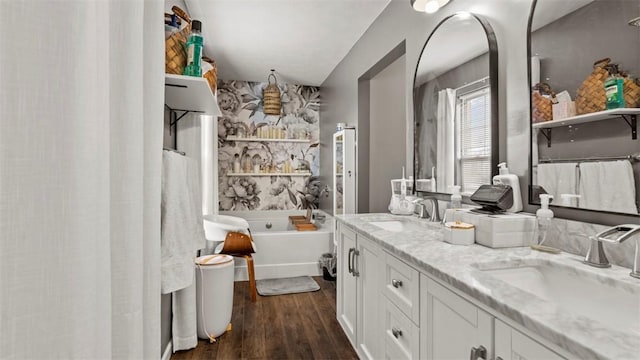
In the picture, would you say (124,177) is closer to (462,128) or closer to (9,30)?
(9,30)

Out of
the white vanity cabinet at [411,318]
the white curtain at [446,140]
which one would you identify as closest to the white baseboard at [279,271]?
the white vanity cabinet at [411,318]

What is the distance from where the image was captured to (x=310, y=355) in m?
2.17

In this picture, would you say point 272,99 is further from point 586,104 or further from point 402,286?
point 586,104

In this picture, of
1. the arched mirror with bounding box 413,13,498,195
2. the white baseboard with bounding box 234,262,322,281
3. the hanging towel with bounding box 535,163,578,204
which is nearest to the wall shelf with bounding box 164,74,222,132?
the arched mirror with bounding box 413,13,498,195

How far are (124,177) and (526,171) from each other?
5.00 feet

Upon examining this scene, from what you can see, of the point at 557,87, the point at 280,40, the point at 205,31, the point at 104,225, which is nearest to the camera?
the point at 104,225

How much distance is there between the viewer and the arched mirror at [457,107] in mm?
1605

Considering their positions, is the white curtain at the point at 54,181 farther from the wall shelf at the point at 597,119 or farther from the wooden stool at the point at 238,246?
the wooden stool at the point at 238,246

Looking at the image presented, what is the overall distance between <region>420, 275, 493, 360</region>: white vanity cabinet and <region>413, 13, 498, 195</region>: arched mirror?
0.79m

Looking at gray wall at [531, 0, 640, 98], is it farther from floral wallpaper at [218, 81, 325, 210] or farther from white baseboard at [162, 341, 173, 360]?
floral wallpaper at [218, 81, 325, 210]

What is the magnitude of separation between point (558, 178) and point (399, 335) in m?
0.92

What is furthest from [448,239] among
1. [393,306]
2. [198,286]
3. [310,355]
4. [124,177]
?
[198,286]

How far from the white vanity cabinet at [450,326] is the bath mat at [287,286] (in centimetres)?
234

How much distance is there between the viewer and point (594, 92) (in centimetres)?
109
